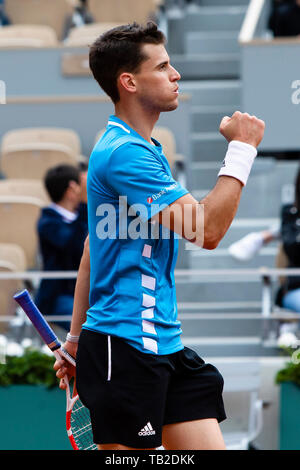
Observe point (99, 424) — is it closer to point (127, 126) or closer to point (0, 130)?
point (127, 126)

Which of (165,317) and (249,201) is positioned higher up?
(249,201)

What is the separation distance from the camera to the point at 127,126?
271 centimetres

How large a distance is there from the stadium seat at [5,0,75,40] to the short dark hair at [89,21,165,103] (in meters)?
6.75

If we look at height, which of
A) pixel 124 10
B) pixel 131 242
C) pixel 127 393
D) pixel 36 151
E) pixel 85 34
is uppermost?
pixel 124 10

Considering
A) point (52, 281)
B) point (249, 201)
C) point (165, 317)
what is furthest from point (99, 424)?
point (249, 201)

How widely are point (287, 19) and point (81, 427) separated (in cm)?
604

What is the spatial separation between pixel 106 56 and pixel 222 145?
18.4 ft

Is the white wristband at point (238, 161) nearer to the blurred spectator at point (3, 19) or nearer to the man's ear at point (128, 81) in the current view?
the man's ear at point (128, 81)

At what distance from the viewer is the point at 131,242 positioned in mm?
2635

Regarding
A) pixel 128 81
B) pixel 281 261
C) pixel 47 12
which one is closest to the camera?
pixel 128 81

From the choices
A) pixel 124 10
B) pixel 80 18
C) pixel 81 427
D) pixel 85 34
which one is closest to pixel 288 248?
pixel 81 427

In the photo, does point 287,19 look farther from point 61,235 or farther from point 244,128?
point 244,128

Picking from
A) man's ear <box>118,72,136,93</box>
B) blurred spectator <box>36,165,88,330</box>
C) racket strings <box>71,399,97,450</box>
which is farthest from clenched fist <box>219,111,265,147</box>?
blurred spectator <box>36,165,88,330</box>

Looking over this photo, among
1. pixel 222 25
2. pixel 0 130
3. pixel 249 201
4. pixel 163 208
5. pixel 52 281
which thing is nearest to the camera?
pixel 163 208
